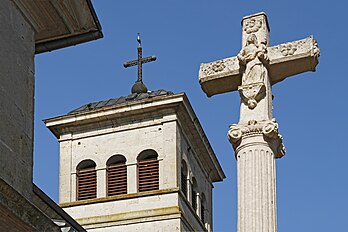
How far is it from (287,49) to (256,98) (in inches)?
42.9

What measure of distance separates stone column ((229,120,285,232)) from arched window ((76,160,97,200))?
26738 mm

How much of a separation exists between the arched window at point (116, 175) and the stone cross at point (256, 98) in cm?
2484

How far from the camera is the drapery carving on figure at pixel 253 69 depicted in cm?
1620

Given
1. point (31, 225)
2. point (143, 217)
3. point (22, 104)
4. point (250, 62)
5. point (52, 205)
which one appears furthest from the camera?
point (143, 217)

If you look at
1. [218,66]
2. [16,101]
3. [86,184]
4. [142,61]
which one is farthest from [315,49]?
[142,61]

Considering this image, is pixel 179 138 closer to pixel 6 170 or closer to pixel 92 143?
pixel 92 143

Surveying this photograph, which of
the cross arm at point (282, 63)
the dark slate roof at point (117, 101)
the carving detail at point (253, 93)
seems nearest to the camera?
the carving detail at point (253, 93)

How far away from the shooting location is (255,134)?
52.2 ft

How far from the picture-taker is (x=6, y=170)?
24.8 ft

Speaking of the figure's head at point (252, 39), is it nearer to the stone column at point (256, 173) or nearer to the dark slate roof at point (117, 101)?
the stone column at point (256, 173)

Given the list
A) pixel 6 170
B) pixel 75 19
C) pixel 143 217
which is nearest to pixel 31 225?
pixel 6 170

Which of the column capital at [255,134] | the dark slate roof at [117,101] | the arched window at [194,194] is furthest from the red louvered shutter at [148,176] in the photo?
the column capital at [255,134]

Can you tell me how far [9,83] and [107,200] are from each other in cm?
3424

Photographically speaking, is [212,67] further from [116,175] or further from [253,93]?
[116,175]
